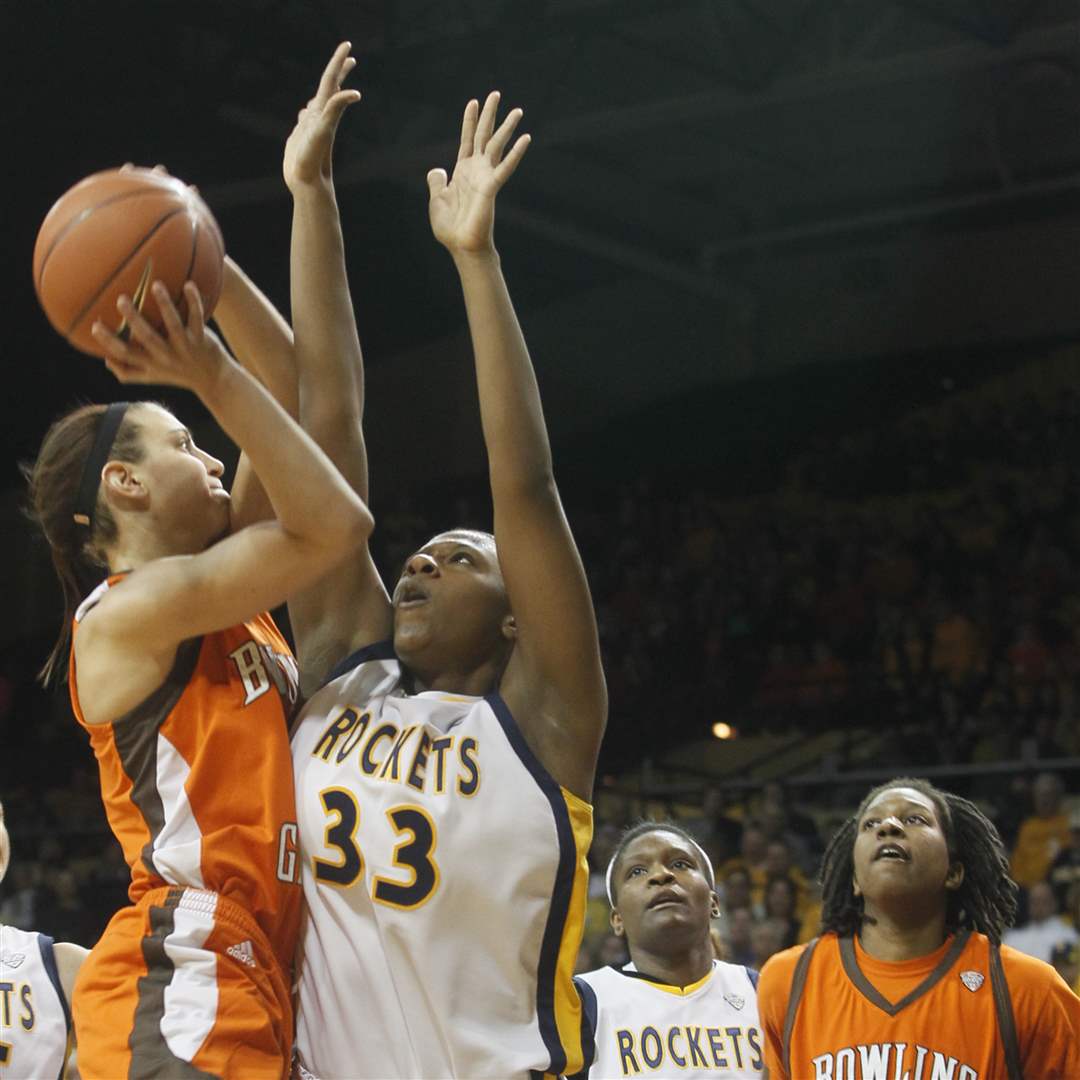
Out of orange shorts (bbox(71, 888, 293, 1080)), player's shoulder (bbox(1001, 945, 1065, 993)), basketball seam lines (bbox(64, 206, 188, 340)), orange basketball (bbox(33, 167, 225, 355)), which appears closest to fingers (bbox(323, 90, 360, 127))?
orange basketball (bbox(33, 167, 225, 355))

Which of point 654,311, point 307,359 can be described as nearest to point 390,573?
point 654,311

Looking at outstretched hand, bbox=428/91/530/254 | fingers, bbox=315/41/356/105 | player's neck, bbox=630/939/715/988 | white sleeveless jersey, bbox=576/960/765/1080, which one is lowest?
white sleeveless jersey, bbox=576/960/765/1080

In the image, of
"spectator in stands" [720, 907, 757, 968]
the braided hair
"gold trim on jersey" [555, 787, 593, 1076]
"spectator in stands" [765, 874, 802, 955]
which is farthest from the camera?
"spectator in stands" [765, 874, 802, 955]

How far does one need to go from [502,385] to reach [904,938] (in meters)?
2.11

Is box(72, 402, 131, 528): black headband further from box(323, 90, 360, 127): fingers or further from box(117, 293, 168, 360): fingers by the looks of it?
box(323, 90, 360, 127): fingers

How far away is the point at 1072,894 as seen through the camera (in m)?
7.47

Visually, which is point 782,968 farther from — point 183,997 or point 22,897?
point 22,897

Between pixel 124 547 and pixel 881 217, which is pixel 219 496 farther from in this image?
pixel 881 217

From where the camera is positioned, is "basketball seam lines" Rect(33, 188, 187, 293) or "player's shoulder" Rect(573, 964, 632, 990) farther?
"player's shoulder" Rect(573, 964, 632, 990)

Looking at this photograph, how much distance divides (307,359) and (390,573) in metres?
11.5

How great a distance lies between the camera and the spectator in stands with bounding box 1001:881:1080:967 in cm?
725

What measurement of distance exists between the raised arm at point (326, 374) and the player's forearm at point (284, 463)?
46 centimetres

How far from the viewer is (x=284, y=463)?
2340 millimetres

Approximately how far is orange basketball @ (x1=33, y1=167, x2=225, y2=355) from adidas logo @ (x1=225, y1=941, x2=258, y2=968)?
863mm
